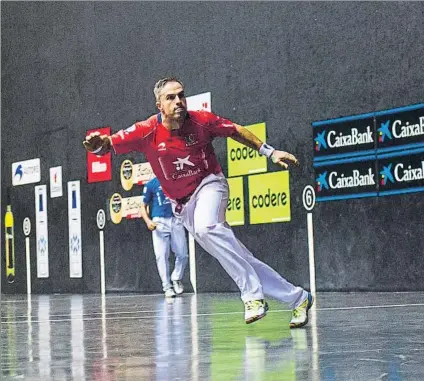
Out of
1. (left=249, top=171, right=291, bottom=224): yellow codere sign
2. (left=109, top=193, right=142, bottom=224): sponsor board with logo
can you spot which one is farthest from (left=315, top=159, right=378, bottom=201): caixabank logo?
(left=109, top=193, right=142, bottom=224): sponsor board with logo

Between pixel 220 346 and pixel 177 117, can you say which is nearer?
pixel 220 346

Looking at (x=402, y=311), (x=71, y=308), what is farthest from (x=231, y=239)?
(x=71, y=308)

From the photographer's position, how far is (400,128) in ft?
33.8

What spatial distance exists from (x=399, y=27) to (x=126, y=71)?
4.68 m

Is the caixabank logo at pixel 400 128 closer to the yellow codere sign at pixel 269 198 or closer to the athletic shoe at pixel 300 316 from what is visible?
the yellow codere sign at pixel 269 198

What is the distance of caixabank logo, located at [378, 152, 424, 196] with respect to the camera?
33.1 feet

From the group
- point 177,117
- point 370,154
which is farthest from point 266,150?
point 370,154

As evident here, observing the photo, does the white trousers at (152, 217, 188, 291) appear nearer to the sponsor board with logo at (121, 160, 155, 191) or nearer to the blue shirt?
the blue shirt

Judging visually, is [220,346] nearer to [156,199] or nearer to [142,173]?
[156,199]

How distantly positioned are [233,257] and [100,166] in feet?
29.9

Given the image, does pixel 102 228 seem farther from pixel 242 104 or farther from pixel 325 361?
pixel 325 361

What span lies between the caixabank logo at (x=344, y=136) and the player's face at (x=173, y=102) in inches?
195

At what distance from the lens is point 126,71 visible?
Answer: 14.0 metres

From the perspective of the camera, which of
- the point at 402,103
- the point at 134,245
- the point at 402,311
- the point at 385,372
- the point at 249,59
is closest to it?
the point at 385,372
